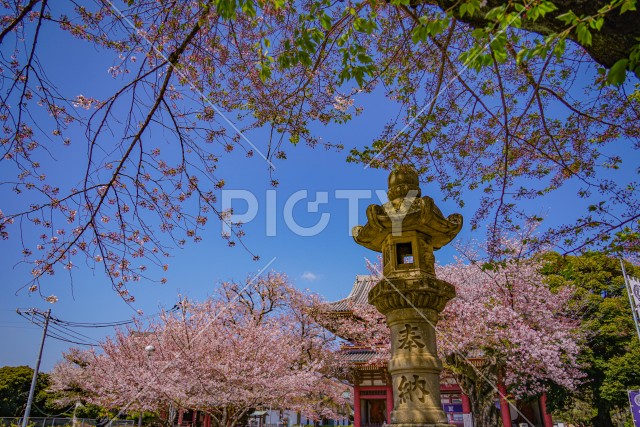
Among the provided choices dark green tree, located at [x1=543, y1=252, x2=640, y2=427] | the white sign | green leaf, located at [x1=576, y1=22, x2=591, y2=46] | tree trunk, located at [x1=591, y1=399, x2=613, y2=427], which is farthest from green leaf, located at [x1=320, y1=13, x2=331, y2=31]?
tree trunk, located at [x1=591, y1=399, x2=613, y2=427]

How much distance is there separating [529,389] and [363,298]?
42.1 ft

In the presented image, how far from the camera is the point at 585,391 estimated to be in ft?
59.7

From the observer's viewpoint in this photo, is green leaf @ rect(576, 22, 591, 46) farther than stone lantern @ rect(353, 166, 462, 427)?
No

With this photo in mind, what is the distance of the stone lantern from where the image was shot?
4.84 meters

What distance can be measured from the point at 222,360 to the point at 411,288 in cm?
941

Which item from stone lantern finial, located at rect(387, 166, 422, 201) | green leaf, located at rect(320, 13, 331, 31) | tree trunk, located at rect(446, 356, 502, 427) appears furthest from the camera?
tree trunk, located at rect(446, 356, 502, 427)

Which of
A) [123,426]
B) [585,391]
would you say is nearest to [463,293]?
[585,391]

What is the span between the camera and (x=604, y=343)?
58.2ft

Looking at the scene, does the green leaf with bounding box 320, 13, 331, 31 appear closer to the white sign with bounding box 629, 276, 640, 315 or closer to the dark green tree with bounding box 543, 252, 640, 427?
the white sign with bounding box 629, 276, 640, 315

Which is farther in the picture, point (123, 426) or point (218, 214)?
point (123, 426)

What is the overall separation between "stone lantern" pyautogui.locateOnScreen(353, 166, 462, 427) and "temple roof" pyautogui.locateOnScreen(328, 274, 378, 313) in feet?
55.5

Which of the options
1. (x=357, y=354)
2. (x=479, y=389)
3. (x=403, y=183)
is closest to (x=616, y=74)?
(x=403, y=183)

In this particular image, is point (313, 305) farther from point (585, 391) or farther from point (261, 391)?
point (585, 391)

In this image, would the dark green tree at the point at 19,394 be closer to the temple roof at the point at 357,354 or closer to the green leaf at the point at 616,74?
the temple roof at the point at 357,354
